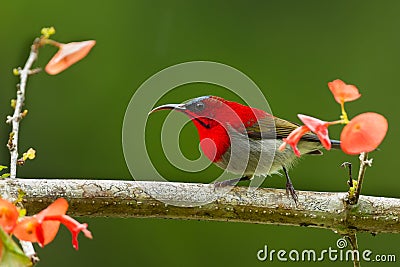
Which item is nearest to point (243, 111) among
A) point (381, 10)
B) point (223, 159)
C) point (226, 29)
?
point (223, 159)

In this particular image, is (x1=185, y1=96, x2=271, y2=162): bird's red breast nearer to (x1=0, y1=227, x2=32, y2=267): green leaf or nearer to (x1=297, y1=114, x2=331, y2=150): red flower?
(x1=297, y1=114, x2=331, y2=150): red flower

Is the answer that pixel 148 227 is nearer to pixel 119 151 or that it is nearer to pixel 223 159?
pixel 119 151

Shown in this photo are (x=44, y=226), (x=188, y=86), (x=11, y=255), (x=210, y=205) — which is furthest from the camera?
(x=188, y=86)

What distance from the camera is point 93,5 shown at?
14.7 feet

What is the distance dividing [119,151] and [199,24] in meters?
1.02

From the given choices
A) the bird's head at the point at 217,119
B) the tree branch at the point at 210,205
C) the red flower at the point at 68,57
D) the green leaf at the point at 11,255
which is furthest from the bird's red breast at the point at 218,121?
the green leaf at the point at 11,255

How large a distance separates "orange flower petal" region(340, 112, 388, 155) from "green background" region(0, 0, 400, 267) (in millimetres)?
2660

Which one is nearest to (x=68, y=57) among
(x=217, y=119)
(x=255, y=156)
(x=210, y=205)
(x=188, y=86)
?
(x=210, y=205)

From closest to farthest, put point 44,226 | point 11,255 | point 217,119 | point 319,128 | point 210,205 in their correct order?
point 11,255, point 44,226, point 319,128, point 210,205, point 217,119

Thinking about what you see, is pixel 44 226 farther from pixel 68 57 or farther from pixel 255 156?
pixel 255 156

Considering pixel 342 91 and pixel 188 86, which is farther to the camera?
pixel 188 86

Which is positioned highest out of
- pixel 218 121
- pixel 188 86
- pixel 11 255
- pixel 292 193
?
pixel 188 86

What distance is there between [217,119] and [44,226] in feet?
4.36

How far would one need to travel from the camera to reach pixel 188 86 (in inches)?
156
